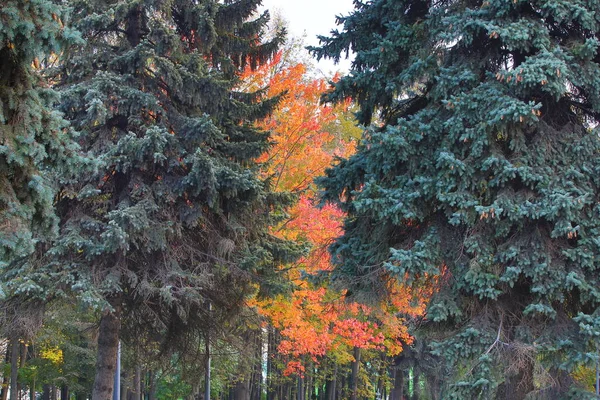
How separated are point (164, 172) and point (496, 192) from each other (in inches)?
261

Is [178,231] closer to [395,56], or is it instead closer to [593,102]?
[395,56]

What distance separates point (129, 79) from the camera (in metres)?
12.5

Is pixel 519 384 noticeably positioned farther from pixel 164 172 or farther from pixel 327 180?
pixel 164 172

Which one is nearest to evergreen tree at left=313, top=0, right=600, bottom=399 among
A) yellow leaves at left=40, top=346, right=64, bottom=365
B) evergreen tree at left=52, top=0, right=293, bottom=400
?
evergreen tree at left=52, top=0, right=293, bottom=400

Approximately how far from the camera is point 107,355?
1256 cm

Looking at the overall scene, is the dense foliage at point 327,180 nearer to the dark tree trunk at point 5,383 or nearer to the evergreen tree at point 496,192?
the evergreen tree at point 496,192

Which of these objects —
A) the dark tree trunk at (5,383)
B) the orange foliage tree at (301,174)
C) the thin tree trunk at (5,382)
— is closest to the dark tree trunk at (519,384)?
the orange foliage tree at (301,174)

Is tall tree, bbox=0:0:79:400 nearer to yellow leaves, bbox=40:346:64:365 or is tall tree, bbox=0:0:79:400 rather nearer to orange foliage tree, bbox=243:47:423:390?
orange foliage tree, bbox=243:47:423:390

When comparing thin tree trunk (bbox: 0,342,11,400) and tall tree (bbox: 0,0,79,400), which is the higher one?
tall tree (bbox: 0,0,79,400)

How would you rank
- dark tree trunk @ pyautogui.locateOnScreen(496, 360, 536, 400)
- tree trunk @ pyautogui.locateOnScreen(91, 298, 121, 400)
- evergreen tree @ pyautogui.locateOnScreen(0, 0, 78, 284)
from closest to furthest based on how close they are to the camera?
evergreen tree @ pyautogui.locateOnScreen(0, 0, 78, 284) → dark tree trunk @ pyautogui.locateOnScreen(496, 360, 536, 400) → tree trunk @ pyautogui.locateOnScreen(91, 298, 121, 400)

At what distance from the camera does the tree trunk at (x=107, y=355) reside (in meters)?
12.4

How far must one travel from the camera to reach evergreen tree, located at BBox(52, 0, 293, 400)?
11.5 m

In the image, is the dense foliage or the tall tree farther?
the dense foliage

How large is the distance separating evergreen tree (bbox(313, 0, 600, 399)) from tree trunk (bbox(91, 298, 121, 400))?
5091 millimetres
